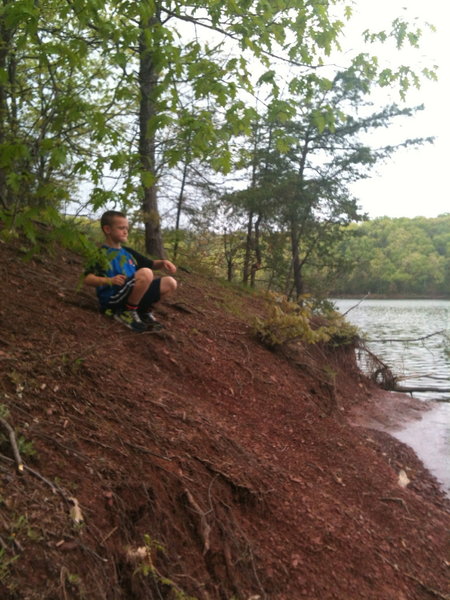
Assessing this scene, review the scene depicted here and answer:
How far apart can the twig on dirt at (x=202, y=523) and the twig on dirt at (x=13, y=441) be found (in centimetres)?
106

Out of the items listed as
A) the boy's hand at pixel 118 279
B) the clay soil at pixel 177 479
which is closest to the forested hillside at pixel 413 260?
the clay soil at pixel 177 479

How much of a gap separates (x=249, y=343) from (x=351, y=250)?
14.9 metres

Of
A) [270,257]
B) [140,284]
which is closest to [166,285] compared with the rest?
[140,284]

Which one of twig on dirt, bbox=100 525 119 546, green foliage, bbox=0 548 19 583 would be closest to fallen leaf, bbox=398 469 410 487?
twig on dirt, bbox=100 525 119 546

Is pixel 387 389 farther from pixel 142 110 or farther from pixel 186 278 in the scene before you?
pixel 142 110

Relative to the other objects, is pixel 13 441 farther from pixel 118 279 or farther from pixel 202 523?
pixel 118 279

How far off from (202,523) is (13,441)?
3.92ft

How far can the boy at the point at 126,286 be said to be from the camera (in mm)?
5289

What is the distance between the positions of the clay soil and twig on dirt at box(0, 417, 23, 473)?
0.04 metres

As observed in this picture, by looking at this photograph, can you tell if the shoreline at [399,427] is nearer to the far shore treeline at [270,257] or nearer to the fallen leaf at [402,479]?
the fallen leaf at [402,479]

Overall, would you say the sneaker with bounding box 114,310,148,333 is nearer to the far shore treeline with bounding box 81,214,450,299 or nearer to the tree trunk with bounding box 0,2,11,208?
the tree trunk with bounding box 0,2,11,208

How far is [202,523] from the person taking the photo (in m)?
2.93

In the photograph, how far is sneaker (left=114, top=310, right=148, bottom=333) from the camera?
17.7 feet

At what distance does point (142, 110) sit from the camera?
9.32 meters
